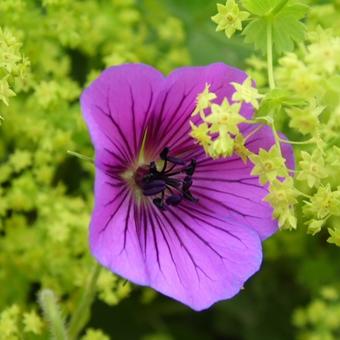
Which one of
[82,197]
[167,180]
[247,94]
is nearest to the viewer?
[247,94]

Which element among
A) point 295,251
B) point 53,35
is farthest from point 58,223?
point 295,251

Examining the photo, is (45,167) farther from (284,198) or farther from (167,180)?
(284,198)

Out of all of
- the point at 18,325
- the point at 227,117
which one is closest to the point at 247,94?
the point at 227,117

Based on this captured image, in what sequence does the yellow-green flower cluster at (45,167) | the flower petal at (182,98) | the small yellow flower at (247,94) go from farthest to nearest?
the yellow-green flower cluster at (45,167)
the flower petal at (182,98)
the small yellow flower at (247,94)

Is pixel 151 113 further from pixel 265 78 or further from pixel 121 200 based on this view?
pixel 265 78

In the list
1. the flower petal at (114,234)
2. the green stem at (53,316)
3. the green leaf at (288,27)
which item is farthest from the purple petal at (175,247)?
the green leaf at (288,27)

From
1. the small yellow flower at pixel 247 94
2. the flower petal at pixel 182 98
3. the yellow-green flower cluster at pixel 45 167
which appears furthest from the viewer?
the yellow-green flower cluster at pixel 45 167

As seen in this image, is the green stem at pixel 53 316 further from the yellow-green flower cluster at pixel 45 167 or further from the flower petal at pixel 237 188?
the flower petal at pixel 237 188
